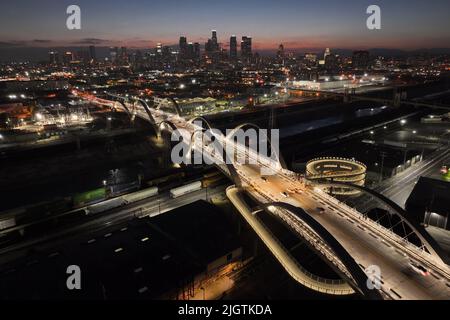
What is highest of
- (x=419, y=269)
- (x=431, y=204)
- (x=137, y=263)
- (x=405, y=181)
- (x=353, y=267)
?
(x=353, y=267)

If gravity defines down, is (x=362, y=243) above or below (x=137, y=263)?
above

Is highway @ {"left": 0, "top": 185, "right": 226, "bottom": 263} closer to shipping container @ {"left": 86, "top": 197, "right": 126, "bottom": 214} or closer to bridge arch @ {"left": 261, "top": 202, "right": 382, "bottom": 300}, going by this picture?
shipping container @ {"left": 86, "top": 197, "right": 126, "bottom": 214}

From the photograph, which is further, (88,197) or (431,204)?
(88,197)

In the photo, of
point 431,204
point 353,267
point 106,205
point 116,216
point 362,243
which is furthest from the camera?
point 106,205

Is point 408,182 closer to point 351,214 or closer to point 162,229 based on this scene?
point 351,214

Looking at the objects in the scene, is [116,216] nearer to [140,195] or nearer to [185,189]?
[140,195]

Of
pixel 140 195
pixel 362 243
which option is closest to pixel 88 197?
pixel 140 195

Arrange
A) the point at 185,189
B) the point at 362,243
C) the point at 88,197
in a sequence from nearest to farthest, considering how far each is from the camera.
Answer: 1. the point at 362,243
2. the point at 88,197
3. the point at 185,189

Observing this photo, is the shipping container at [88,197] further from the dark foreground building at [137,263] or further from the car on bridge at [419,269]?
the car on bridge at [419,269]

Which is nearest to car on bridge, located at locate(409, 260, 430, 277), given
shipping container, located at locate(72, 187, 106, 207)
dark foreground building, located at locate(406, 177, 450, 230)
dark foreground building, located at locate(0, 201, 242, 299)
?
dark foreground building, located at locate(0, 201, 242, 299)
